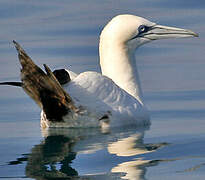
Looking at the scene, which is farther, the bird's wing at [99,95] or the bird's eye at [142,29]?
the bird's eye at [142,29]

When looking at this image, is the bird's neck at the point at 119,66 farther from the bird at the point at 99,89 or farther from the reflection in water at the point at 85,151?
the reflection in water at the point at 85,151

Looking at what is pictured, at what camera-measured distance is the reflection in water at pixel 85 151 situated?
9.08 meters

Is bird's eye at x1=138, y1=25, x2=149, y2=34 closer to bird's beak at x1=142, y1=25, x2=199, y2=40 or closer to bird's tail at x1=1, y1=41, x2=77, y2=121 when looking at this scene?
bird's beak at x1=142, y1=25, x2=199, y2=40

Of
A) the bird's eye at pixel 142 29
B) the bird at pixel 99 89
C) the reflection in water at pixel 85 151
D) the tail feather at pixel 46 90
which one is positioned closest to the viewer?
the reflection in water at pixel 85 151

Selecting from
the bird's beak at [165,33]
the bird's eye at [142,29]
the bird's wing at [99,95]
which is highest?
the bird's eye at [142,29]

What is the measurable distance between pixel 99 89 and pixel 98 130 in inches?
17.9

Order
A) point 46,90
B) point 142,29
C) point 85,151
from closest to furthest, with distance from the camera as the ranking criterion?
point 85,151 → point 46,90 → point 142,29

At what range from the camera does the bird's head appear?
488 inches

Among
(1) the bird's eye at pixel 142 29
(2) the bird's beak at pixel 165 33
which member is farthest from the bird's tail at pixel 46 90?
(2) the bird's beak at pixel 165 33

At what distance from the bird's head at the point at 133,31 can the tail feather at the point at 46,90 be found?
5.51 feet

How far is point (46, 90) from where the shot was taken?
10.8 metres

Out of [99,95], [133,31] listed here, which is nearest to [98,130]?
[99,95]

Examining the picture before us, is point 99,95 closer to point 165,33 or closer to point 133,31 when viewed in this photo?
point 133,31

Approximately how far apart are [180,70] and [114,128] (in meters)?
3.61
